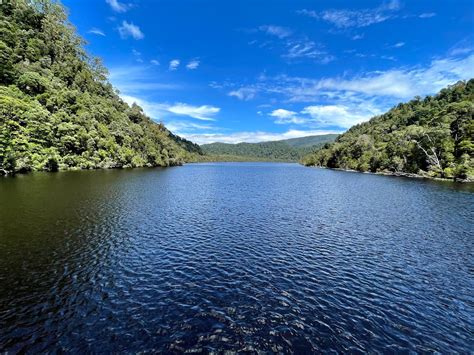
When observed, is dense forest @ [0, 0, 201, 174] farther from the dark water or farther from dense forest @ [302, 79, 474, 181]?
dense forest @ [302, 79, 474, 181]

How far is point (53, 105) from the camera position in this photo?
357 feet

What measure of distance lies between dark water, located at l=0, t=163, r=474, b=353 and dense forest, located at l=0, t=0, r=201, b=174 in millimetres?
62768

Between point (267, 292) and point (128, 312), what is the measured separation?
9273 millimetres

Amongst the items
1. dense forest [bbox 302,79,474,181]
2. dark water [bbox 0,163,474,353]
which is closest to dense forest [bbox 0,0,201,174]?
dark water [bbox 0,163,474,353]

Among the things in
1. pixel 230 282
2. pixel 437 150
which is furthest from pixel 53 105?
pixel 437 150

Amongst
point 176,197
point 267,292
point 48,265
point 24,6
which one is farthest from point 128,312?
point 24,6

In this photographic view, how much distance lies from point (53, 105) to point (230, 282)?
409 ft

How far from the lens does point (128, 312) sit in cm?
1534

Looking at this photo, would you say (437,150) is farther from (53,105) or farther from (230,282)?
(53,105)

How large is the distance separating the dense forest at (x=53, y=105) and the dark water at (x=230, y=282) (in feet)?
206

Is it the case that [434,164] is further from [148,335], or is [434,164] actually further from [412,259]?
[148,335]

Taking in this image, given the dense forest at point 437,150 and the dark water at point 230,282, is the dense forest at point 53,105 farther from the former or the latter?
the dense forest at point 437,150

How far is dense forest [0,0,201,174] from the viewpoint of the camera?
86.5 meters

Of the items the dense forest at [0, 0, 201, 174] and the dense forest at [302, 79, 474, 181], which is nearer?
the dense forest at [0, 0, 201, 174]
